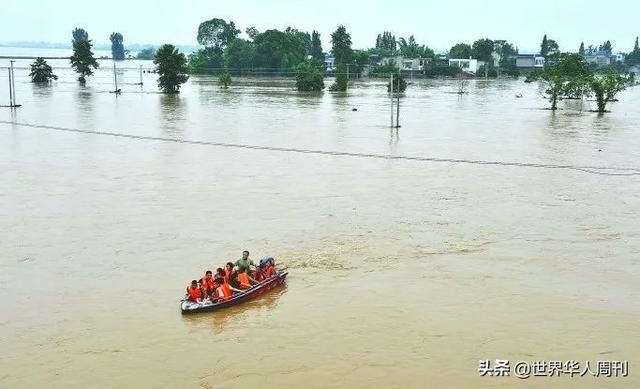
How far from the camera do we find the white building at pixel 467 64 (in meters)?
109

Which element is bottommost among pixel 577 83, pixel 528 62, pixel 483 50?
pixel 577 83

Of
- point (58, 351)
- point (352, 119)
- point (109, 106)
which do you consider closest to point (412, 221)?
Result: point (58, 351)

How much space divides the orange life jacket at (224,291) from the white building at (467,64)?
100242 millimetres

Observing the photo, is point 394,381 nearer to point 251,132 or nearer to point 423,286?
point 423,286

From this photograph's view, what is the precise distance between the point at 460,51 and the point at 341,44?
36.2 meters

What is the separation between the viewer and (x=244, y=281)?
40.2 feet

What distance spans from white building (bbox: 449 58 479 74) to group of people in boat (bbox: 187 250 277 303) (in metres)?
99.4

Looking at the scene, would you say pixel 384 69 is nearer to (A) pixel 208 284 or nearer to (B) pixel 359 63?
(B) pixel 359 63

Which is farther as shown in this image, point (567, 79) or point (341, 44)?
point (341, 44)

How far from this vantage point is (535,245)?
1541 cm

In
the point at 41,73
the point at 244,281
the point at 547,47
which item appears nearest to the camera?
the point at 244,281

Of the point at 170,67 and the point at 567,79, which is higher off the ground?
the point at 170,67

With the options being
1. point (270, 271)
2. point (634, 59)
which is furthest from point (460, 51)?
point (270, 271)

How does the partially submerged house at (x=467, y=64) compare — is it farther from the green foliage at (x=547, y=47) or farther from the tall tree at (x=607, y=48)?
the tall tree at (x=607, y=48)
